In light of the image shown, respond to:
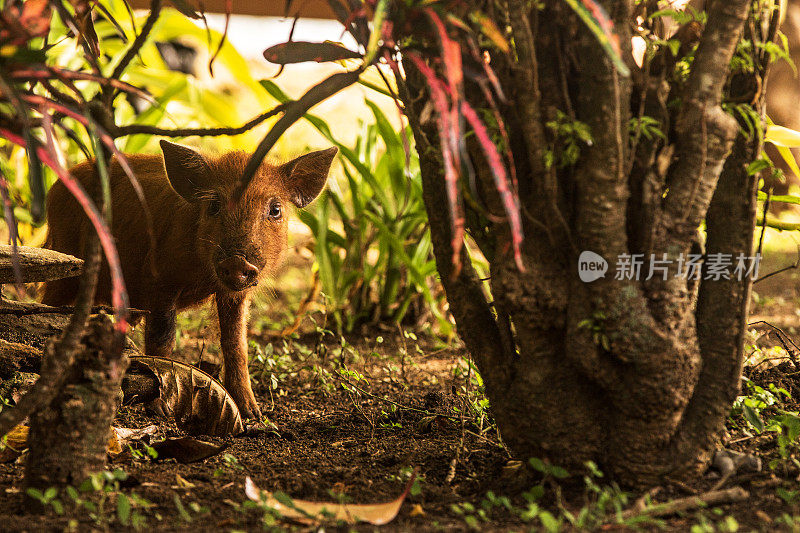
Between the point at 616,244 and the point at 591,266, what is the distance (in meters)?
0.08

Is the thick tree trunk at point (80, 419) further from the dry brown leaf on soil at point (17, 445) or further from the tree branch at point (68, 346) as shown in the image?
the dry brown leaf on soil at point (17, 445)

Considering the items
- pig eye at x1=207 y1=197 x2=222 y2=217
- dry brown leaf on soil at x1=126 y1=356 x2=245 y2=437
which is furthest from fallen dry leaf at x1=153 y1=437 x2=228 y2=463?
pig eye at x1=207 y1=197 x2=222 y2=217

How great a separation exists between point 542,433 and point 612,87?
0.89 m

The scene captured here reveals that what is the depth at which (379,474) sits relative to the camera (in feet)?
7.25

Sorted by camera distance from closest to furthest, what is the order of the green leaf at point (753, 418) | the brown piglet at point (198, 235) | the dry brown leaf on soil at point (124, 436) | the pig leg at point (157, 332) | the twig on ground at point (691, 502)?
the twig on ground at point (691, 502), the green leaf at point (753, 418), the dry brown leaf on soil at point (124, 436), the brown piglet at point (198, 235), the pig leg at point (157, 332)

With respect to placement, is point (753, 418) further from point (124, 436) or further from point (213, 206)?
point (213, 206)

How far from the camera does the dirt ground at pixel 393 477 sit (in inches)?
68.1

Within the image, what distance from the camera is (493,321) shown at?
6.93 ft

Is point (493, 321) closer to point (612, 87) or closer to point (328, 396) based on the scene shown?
point (612, 87)

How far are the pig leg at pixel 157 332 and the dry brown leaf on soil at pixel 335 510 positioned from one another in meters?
1.42

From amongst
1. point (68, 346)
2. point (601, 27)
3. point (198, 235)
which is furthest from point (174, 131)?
point (198, 235)

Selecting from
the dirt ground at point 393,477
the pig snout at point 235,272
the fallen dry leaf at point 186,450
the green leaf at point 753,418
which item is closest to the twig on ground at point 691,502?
the dirt ground at point 393,477

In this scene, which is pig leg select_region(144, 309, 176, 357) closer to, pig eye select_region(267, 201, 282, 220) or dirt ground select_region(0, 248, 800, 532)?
dirt ground select_region(0, 248, 800, 532)

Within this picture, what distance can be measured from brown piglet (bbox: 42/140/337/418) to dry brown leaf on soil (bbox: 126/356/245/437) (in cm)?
38
